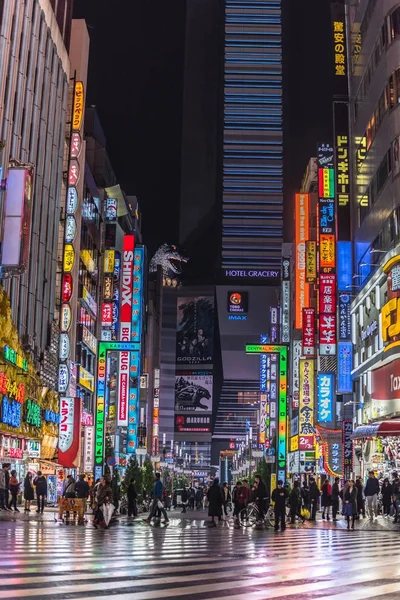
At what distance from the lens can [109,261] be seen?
6644cm

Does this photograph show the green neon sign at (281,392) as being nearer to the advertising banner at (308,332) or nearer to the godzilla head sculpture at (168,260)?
the advertising banner at (308,332)

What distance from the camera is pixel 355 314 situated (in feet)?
140

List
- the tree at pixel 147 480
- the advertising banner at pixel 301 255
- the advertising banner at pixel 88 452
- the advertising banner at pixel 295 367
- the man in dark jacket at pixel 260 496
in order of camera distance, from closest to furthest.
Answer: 1. the man in dark jacket at pixel 260 496
2. the tree at pixel 147 480
3. the advertising banner at pixel 88 452
4. the advertising banner at pixel 301 255
5. the advertising banner at pixel 295 367

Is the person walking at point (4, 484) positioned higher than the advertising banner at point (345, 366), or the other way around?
the advertising banner at point (345, 366)

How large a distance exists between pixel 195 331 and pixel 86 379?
9566cm

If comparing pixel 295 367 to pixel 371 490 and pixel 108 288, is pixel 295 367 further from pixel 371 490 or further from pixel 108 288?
pixel 371 490

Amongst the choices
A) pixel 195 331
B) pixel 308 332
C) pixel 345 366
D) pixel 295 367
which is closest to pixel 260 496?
pixel 345 366

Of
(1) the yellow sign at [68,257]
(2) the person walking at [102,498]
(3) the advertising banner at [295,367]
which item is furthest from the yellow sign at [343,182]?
(2) the person walking at [102,498]

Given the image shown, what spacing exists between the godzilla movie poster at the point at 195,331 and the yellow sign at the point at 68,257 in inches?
4158

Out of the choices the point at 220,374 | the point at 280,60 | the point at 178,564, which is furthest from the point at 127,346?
the point at 280,60

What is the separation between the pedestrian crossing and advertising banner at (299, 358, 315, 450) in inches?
1283

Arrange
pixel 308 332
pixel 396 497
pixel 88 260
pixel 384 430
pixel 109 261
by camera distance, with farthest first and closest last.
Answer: pixel 109 261
pixel 88 260
pixel 308 332
pixel 396 497
pixel 384 430

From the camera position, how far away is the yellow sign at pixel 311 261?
2079 inches

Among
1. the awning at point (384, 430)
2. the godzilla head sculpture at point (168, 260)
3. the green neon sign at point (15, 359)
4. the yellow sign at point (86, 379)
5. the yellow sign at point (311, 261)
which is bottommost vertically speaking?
the awning at point (384, 430)
